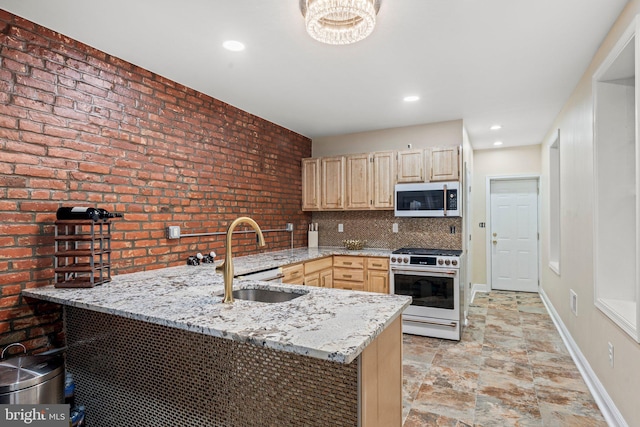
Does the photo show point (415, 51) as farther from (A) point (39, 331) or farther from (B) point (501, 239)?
(B) point (501, 239)

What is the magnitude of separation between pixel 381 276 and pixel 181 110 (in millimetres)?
2808

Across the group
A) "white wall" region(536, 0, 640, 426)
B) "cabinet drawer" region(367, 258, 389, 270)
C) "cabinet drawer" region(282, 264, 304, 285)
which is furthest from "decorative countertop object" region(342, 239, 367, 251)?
"white wall" region(536, 0, 640, 426)

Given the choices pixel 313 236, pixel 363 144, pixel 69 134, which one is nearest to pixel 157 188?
pixel 69 134

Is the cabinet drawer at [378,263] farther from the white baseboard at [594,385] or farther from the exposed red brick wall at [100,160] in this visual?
the white baseboard at [594,385]

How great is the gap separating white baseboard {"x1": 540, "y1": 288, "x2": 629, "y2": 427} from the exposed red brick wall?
3.32 meters

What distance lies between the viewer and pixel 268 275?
3.10 metres

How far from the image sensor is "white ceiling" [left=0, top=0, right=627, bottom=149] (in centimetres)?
200

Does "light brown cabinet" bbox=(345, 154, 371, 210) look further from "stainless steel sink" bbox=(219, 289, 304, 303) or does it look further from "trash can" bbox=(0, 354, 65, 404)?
"trash can" bbox=(0, 354, 65, 404)

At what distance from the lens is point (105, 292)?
1945mm

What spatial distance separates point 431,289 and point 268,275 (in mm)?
1869

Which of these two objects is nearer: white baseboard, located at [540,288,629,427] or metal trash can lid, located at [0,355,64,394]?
metal trash can lid, located at [0,355,64,394]

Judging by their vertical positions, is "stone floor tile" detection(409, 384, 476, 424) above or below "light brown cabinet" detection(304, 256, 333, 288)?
below

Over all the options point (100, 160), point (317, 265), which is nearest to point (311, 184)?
point (317, 265)

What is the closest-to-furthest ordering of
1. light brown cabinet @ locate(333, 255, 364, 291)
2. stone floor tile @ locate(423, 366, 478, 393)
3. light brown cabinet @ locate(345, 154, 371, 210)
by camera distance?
stone floor tile @ locate(423, 366, 478, 393)
light brown cabinet @ locate(333, 255, 364, 291)
light brown cabinet @ locate(345, 154, 371, 210)
